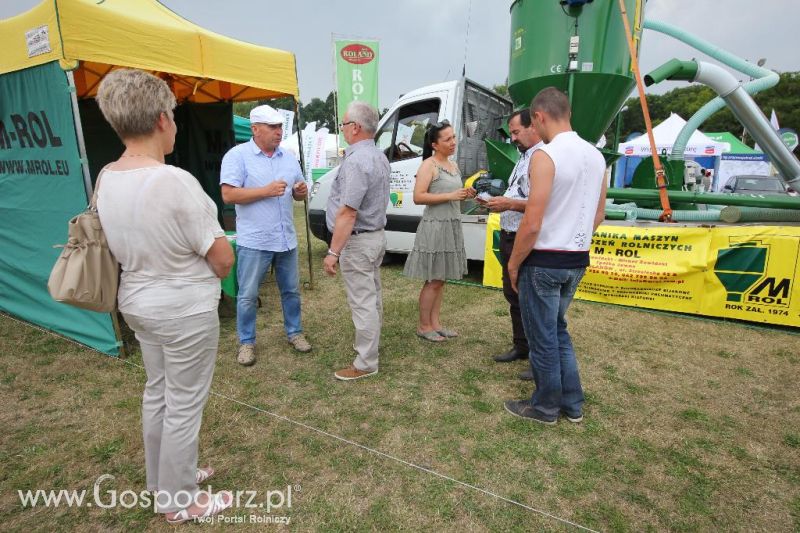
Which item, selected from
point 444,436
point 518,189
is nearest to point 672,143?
point 518,189

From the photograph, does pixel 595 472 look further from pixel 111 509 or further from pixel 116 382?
pixel 116 382

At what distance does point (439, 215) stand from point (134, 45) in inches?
103

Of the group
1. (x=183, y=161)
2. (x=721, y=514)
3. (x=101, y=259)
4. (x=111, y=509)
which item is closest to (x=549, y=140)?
(x=721, y=514)

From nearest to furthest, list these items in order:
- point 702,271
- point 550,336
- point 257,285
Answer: point 550,336 → point 257,285 → point 702,271

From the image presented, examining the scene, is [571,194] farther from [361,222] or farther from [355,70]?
[355,70]

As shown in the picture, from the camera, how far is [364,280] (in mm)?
2949

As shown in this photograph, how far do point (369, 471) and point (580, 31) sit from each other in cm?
469

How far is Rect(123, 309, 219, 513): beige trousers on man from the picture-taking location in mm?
1625

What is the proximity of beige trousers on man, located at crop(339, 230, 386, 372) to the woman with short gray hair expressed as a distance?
4.16ft

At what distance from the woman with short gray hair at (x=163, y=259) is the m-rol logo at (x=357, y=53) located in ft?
41.9

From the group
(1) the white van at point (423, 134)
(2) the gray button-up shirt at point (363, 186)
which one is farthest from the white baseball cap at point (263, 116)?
(1) the white van at point (423, 134)

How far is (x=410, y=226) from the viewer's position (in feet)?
18.9

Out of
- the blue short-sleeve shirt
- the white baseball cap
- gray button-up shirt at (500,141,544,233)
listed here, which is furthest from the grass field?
the white baseball cap

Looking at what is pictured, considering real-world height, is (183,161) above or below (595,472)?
above
